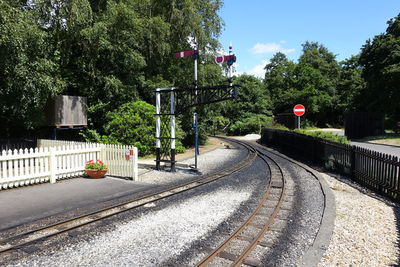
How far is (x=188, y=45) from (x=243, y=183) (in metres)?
16.2

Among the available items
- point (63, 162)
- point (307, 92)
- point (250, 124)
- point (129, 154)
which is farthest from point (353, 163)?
point (307, 92)

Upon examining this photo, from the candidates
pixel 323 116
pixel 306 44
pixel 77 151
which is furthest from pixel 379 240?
pixel 306 44

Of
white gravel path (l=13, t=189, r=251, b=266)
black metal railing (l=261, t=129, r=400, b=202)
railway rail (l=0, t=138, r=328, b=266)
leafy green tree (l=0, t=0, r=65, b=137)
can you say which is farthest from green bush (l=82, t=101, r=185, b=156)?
white gravel path (l=13, t=189, r=251, b=266)

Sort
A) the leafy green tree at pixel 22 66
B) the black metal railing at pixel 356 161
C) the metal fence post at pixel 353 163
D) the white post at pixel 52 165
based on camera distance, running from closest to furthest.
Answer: the black metal railing at pixel 356 161 → the white post at pixel 52 165 → the leafy green tree at pixel 22 66 → the metal fence post at pixel 353 163

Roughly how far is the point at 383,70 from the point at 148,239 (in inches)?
1234

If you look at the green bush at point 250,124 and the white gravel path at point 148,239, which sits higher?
the green bush at point 250,124

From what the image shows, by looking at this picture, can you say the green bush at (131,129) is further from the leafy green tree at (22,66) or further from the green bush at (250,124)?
the green bush at (250,124)

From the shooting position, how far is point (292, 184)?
465 inches

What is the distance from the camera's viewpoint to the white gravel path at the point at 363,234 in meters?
5.45

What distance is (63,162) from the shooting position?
38.4ft

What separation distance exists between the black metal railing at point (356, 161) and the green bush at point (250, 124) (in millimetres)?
23478

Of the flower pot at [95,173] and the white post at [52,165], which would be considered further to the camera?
the flower pot at [95,173]

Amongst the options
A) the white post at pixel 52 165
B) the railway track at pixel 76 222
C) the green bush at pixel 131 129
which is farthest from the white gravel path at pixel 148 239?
the green bush at pixel 131 129

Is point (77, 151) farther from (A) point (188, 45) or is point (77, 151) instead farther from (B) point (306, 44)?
(B) point (306, 44)
